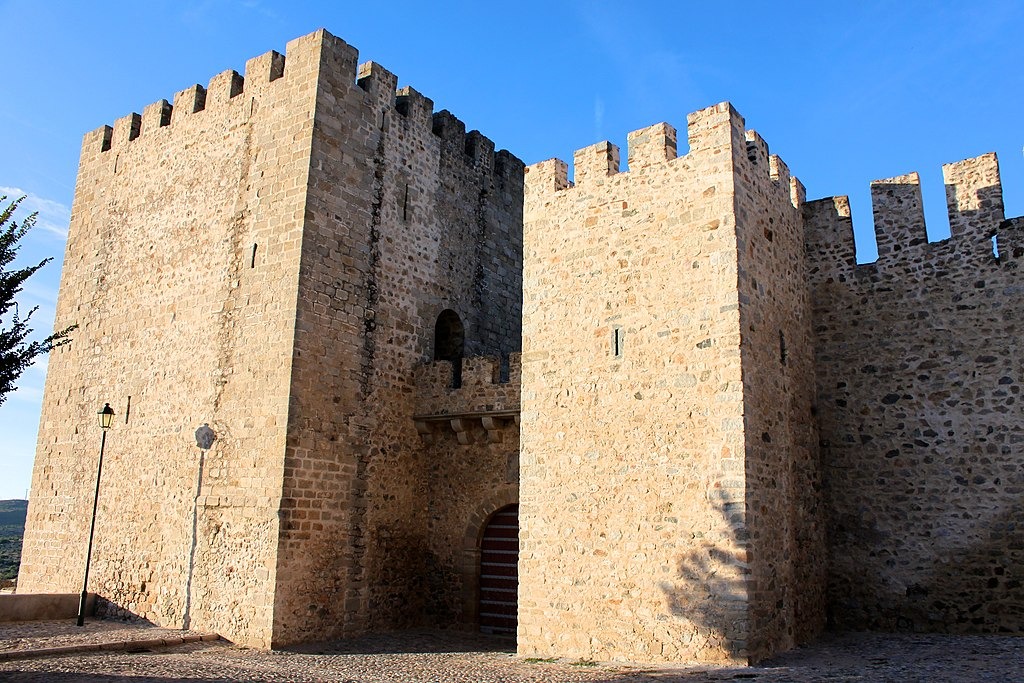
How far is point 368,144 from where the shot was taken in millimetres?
11508

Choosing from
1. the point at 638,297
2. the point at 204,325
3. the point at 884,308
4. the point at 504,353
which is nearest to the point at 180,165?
the point at 204,325

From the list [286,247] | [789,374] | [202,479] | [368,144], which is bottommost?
[202,479]

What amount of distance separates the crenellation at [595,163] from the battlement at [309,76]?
3.63m

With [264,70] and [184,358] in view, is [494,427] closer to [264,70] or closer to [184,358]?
[184,358]

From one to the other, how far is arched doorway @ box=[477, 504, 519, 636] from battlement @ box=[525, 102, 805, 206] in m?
4.21

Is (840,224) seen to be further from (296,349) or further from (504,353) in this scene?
(296,349)

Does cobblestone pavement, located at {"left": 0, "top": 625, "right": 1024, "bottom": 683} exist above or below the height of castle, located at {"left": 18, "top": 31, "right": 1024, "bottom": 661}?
below

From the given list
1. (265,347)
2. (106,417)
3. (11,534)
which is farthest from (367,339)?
(11,534)

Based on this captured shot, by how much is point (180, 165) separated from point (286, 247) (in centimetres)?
314

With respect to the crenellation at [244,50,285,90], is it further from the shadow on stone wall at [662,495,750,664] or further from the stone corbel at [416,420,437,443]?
the shadow on stone wall at [662,495,750,664]

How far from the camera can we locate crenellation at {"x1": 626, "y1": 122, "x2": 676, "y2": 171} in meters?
8.92

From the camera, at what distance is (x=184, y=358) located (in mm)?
11211

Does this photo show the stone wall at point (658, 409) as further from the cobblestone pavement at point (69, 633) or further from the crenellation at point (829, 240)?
the cobblestone pavement at point (69, 633)

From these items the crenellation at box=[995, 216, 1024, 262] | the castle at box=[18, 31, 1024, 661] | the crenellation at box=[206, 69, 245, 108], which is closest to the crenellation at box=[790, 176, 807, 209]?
the castle at box=[18, 31, 1024, 661]
